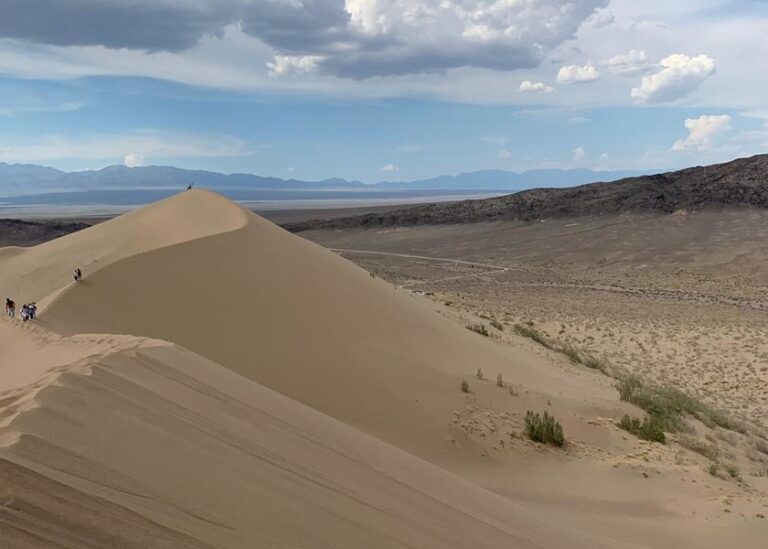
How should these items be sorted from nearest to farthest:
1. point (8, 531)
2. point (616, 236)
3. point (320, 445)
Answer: point (8, 531)
point (320, 445)
point (616, 236)

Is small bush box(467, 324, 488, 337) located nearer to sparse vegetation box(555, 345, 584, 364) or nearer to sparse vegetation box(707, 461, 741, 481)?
sparse vegetation box(555, 345, 584, 364)

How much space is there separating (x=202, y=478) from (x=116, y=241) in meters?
14.4

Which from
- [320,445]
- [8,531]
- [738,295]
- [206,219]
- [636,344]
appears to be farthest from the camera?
[738,295]

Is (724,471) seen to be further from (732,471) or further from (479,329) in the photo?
(479,329)

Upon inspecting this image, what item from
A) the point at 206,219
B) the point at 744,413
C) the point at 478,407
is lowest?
the point at 744,413

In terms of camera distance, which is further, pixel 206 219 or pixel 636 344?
pixel 636 344

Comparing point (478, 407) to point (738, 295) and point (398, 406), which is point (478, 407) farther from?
point (738, 295)

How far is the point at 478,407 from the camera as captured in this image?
866cm

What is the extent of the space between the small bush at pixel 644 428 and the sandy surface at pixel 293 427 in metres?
0.18

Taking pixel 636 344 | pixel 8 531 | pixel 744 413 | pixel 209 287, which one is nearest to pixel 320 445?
pixel 8 531

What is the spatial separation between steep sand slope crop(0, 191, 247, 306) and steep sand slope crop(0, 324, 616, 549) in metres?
8.41

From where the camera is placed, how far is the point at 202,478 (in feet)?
11.0

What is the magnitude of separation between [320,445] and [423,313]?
9.76 metres

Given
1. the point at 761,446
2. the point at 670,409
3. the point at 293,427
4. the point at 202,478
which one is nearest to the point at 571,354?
the point at 670,409
